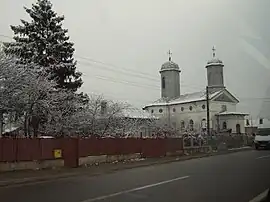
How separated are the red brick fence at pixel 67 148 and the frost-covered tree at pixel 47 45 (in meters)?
10.7

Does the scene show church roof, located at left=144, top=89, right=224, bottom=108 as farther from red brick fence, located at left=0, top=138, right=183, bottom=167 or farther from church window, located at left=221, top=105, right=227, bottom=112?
red brick fence, located at left=0, top=138, right=183, bottom=167

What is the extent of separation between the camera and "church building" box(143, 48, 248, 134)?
91562 millimetres

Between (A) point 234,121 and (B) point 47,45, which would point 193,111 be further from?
(B) point 47,45

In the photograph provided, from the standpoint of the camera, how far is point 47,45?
39.2 meters

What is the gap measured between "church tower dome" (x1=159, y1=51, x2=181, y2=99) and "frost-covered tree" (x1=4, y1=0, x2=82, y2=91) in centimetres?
6277

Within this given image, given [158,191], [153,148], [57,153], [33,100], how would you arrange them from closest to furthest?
[158,191] → [57,153] → [33,100] → [153,148]

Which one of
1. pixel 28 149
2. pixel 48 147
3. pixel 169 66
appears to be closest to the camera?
pixel 28 149

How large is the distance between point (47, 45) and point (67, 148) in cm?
1665

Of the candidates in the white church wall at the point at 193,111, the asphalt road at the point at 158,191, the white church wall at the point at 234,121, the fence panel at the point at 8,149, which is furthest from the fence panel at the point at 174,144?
the white church wall at the point at 234,121

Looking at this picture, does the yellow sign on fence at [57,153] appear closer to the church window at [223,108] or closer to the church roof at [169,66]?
the church window at [223,108]

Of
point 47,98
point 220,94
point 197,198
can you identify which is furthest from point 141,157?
point 220,94

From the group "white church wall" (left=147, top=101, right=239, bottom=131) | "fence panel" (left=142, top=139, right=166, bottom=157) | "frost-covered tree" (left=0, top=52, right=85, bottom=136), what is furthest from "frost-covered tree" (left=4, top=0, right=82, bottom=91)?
"white church wall" (left=147, top=101, right=239, bottom=131)

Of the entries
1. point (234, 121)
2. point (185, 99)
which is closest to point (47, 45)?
point (234, 121)

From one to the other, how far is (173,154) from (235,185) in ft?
71.9
